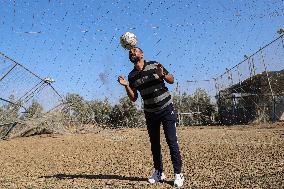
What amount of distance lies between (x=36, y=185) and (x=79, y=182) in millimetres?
526

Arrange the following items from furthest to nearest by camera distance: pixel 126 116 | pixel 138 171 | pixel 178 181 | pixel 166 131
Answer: pixel 126 116 → pixel 138 171 → pixel 166 131 → pixel 178 181

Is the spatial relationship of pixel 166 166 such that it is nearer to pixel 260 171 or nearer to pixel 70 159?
pixel 260 171

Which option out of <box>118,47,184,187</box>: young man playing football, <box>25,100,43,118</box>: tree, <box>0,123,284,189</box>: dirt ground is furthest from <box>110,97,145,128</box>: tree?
<box>118,47,184,187</box>: young man playing football

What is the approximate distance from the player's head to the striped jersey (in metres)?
0.11

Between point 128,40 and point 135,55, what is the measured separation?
0.72 ft

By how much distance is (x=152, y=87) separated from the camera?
4.73m

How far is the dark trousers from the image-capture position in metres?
4.62

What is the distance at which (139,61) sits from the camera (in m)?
4.75

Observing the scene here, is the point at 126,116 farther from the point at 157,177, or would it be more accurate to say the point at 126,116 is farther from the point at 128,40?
the point at 128,40

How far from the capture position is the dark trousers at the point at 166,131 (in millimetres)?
4617

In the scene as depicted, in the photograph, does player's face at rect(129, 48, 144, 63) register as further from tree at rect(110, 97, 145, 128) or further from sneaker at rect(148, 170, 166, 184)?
tree at rect(110, 97, 145, 128)

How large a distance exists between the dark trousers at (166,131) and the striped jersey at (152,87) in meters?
0.08

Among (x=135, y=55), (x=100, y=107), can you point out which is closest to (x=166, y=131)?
(x=135, y=55)

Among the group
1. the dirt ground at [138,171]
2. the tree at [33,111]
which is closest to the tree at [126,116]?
the tree at [33,111]
